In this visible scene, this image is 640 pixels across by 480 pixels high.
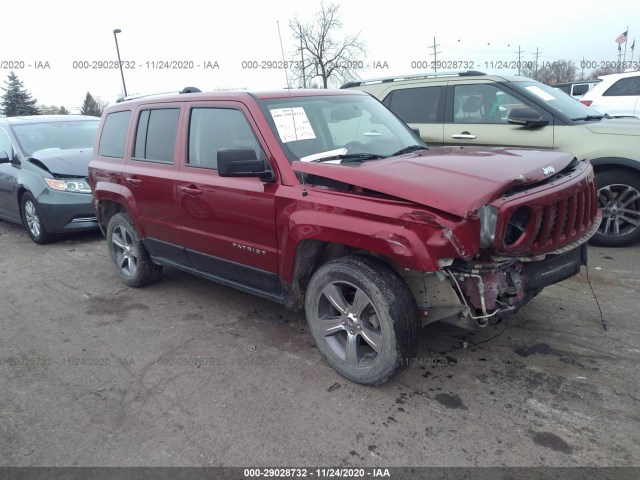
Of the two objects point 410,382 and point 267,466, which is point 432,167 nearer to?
point 410,382

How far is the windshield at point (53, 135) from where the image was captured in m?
7.41

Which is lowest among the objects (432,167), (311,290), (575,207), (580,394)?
(580,394)

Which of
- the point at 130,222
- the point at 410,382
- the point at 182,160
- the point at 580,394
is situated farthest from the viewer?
the point at 130,222

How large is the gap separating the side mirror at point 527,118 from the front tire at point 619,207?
86 centimetres

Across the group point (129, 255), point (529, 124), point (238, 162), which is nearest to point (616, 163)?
point (529, 124)

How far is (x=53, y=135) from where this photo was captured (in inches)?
303

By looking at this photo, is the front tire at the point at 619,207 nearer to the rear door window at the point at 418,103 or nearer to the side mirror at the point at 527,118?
the side mirror at the point at 527,118

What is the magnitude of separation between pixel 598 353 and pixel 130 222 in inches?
169

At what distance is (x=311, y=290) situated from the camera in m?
3.30

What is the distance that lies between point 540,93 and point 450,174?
3.75 m

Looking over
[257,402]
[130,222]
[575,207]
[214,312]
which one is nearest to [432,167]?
[575,207]

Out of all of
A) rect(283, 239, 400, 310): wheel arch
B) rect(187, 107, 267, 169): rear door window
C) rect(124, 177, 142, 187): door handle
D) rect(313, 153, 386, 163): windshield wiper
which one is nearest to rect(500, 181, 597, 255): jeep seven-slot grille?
rect(283, 239, 400, 310): wheel arch

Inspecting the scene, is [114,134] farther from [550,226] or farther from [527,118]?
[527,118]

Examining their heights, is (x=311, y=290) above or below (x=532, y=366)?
above
